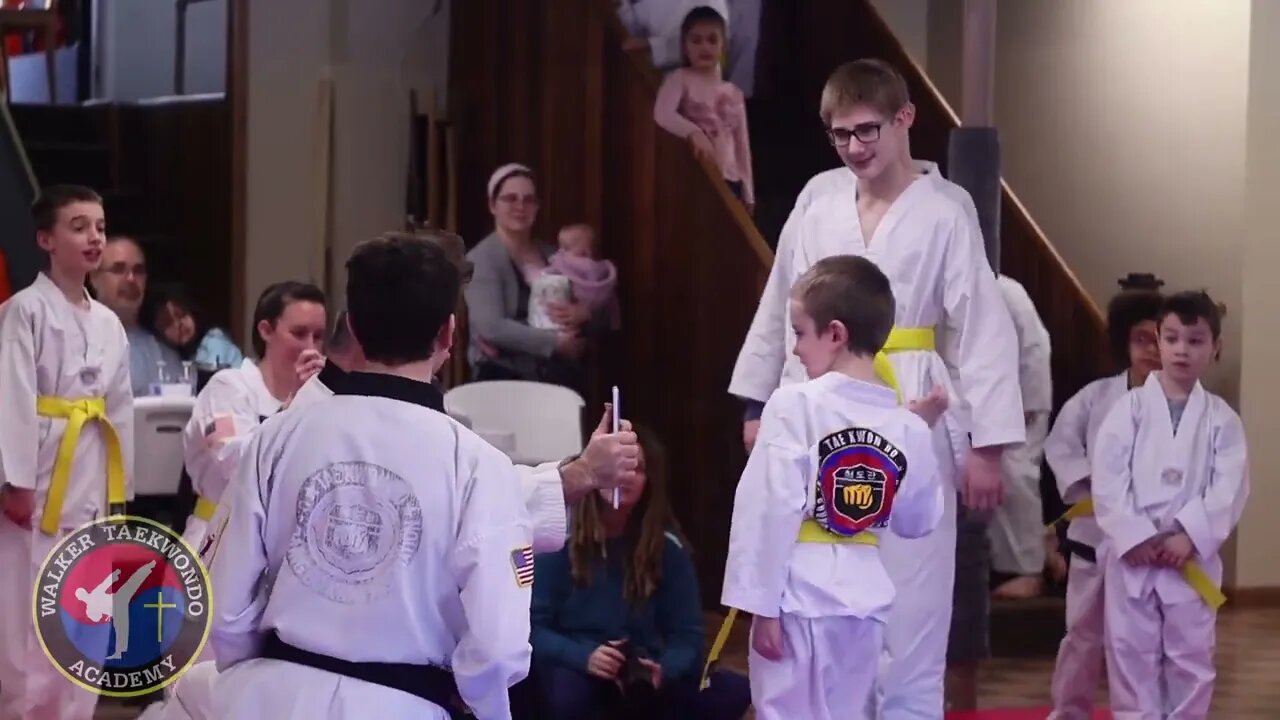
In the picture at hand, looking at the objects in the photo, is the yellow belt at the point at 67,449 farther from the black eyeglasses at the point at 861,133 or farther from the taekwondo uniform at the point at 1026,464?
the taekwondo uniform at the point at 1026,464

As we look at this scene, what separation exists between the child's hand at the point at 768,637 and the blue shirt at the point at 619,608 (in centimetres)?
92

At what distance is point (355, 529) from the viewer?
2.23m

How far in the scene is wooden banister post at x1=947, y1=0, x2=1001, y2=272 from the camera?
4504mm

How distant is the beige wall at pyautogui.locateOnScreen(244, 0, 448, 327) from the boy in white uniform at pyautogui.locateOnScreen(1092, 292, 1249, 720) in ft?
12.4

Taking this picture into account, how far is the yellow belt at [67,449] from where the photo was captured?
441 cm

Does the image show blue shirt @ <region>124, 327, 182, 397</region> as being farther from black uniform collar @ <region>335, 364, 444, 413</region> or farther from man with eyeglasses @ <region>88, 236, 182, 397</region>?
black uniform collar @ <region>335, 364, 444, 413</region>

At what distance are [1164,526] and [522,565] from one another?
2.63 m

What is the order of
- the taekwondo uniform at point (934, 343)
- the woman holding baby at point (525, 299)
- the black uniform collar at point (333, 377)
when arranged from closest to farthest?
the black uniform collar at point (333, 377), the taekwondo uniform at point (934, 343), the woman holding baby at point (525, 299)

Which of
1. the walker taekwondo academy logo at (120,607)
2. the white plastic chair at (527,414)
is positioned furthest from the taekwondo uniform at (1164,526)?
the walker taekwondo academy logo at (120,607)

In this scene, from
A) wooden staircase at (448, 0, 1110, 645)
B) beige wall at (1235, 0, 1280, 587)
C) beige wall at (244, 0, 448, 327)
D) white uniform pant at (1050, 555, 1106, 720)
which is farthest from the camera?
beige wall at (244, 0, 448, 327)

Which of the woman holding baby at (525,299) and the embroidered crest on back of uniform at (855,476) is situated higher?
the woman holding baby at (525,299)

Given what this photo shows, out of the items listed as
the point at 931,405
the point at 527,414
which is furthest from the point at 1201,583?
the point at 527,414

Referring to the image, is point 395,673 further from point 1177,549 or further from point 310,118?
point 310,118

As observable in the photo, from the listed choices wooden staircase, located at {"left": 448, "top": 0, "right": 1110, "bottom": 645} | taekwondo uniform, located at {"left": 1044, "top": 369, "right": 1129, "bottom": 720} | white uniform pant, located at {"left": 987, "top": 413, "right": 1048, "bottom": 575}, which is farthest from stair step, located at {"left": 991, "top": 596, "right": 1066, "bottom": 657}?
taekwondo uniform, located at {"left": 1044, "top": 369, "right": 1129, "bottom": 720}
